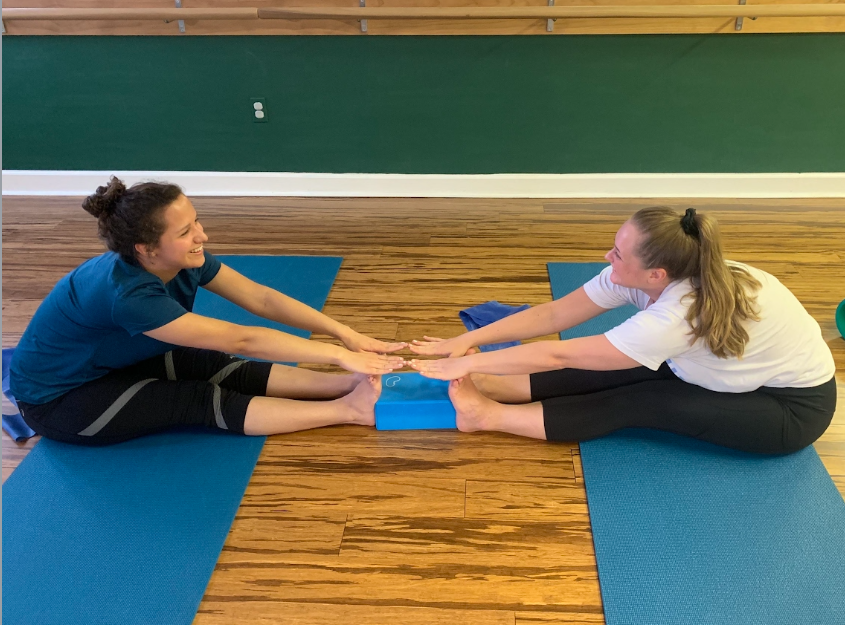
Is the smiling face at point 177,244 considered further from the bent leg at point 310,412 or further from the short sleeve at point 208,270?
the bent leg at point 310,412

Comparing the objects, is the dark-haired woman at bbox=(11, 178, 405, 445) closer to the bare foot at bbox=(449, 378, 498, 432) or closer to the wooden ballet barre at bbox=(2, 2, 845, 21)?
the bare foot at bbox=(449, 378, 498, 432)

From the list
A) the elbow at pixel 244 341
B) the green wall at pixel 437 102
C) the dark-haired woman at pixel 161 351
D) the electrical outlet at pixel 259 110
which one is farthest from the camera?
the electrical outlet at pixel 259 110

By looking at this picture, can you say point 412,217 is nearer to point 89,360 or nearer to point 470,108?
point 470,108

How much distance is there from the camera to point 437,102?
3406 mm

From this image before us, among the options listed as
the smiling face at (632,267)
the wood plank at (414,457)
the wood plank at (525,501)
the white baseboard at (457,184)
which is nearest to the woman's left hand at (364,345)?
the wood plank at (414,457)

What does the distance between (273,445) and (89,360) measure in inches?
20.8

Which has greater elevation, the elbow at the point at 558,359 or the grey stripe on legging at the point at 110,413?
the elbow at the point at 558,359

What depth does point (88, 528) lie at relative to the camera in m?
1.56

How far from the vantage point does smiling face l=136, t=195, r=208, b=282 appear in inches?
60.7

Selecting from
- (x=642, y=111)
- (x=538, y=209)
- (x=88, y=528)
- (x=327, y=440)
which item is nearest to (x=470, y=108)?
(x=538, y=209)

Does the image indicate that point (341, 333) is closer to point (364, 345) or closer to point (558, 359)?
point (364, 345)

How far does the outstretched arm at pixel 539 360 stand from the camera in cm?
154

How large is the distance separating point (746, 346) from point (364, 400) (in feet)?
3.25

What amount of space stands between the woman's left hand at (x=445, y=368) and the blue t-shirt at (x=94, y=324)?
636 mm
